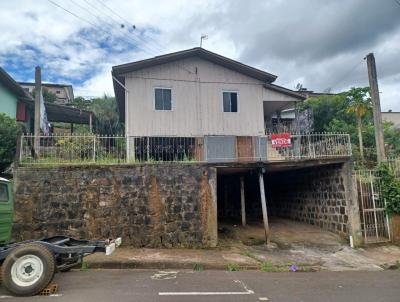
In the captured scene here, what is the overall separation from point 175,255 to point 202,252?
0.94 meters

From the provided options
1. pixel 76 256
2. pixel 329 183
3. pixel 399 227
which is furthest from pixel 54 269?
pixel 399 227

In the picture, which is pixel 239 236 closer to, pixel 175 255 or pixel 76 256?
pixel 175 255

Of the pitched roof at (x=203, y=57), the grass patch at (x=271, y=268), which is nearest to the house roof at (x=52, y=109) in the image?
the pitched roof at (x=203, y=57)

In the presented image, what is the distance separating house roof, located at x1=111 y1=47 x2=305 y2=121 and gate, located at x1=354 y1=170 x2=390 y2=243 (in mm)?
6491

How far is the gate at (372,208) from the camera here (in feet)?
38.5

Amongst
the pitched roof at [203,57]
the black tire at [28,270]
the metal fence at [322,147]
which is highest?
→ the pitched roof at [203,57]

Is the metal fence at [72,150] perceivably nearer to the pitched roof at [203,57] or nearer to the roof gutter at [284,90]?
the pitched roof at [203,57]

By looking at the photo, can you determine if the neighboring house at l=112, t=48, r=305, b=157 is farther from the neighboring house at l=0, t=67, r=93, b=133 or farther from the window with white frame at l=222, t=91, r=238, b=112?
the neighboring house at l=0, t=67, r=93, b=133

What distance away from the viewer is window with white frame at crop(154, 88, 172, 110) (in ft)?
52.1

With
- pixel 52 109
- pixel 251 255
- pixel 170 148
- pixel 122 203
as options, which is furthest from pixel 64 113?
pixel 251 255

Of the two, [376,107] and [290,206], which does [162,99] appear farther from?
[376,107]

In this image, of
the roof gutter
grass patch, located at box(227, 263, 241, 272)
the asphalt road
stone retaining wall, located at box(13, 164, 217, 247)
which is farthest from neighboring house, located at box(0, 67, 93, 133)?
grass patch, located at box(227, 263, 241, 272)

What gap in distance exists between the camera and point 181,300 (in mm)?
5496

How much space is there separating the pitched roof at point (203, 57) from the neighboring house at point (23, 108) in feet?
18.6
